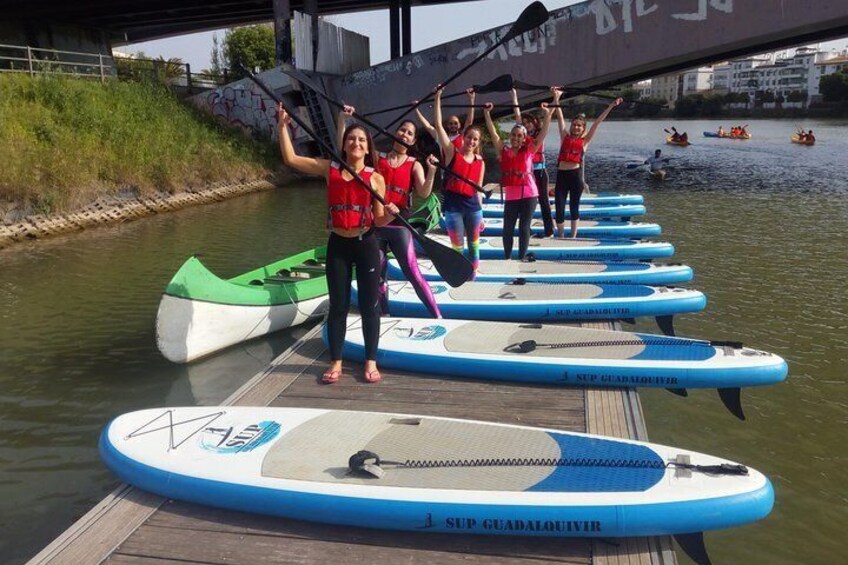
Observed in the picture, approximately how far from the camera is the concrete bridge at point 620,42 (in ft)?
46.7

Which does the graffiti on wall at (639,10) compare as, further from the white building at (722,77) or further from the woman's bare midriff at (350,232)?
the white building at (722,77)

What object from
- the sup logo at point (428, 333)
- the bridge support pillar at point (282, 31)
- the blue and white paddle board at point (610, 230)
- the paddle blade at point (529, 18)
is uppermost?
the bridge support pillar at point (282, 31)

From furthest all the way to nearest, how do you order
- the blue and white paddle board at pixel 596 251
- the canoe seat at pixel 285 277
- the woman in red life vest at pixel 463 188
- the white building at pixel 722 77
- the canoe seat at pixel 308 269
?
the white building at pixel 722 77, the blue and white paddle board at pixel 596 251, the canoe seat at pixel 308 269, the canoe seat at pixel 285 277, the woman in red life vest at pixel 463 188

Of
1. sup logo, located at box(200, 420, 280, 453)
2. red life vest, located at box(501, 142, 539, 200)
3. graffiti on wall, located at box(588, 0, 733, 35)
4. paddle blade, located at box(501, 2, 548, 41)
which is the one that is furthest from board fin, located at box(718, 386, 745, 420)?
graffiti on wall, located at box(588, 0, 733, 35)

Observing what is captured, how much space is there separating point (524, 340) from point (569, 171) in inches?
173

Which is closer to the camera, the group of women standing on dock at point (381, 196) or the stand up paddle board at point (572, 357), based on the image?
the group of women standing on dock at point (381, 196)

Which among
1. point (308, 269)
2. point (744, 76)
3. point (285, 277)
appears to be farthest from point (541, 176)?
point (744, 76)

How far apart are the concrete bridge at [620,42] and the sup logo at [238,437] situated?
1170cm

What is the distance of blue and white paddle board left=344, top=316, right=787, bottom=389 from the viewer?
4.48 meters

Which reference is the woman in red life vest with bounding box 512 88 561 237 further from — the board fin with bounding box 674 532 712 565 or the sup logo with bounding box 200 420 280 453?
the board fin with bounding box 674 532 712 565

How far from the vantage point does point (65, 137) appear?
14.7m

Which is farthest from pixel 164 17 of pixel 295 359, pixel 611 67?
pixel 295 359

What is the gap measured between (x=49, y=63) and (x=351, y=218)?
17.1 m

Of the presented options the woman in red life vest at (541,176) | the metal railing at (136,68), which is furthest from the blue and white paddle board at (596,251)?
the metal railing at (136,68)
